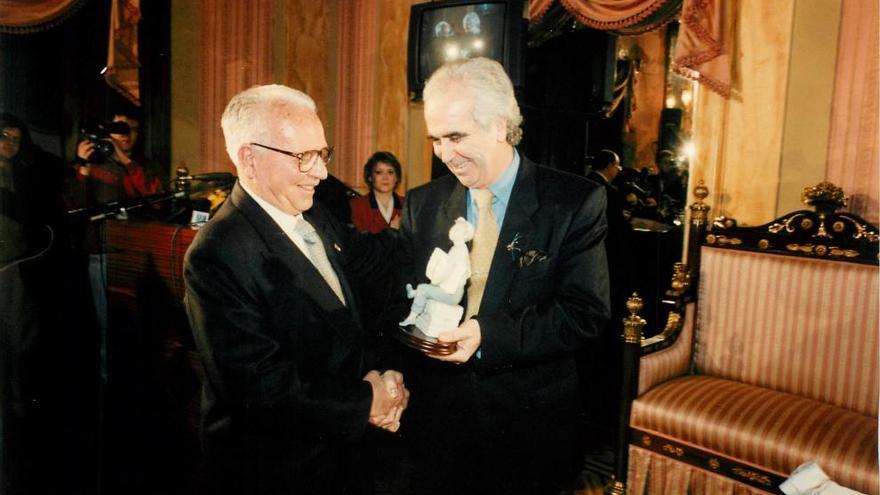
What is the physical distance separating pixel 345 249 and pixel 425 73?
111 inches

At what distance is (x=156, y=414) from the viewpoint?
2816mm

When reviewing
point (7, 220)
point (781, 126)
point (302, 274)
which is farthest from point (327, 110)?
point (302, 274)

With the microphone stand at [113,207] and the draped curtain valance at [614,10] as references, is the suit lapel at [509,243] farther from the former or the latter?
the draped curtain valance at [614,10]

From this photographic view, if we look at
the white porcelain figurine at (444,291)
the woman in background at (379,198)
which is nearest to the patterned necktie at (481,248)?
the white porcelain figurine at (444,291)

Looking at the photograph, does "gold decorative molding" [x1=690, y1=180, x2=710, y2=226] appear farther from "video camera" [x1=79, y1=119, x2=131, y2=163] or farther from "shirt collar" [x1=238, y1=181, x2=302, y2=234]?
"video camera" [x1=79, y1=119, x2=131, y2=163]

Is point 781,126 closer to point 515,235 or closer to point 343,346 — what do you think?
point 515,235

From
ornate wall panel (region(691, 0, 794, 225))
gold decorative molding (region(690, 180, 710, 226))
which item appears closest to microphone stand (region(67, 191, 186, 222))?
gold decorative molding (region(690, 180, 710, 226))

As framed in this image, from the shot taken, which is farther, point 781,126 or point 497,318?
point 781,126

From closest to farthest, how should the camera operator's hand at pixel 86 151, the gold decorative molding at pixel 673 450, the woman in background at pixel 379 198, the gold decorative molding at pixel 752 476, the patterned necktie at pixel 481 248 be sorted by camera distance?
the patterned necktie at pixel 481 248 → the gold decorative molding at pixel 752 476 → the gold decorative molding at pixel 673 450 → the camera operator's hand at pixel 86 151 → the woman in background at pixel 379 198

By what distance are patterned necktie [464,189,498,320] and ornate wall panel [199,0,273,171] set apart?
466cm

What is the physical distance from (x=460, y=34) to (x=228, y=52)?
289 centimetres

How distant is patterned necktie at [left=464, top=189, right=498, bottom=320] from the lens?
1.62 metres

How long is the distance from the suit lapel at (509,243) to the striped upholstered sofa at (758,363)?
51.6 inches

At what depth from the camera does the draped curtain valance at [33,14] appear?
4672 millimetres
